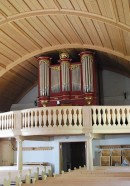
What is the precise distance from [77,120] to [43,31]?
3617mm

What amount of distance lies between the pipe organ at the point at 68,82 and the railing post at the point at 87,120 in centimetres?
168

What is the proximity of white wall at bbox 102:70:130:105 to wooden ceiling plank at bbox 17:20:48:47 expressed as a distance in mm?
3693

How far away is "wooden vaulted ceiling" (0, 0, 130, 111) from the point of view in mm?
9008

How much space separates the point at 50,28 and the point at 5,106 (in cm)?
625

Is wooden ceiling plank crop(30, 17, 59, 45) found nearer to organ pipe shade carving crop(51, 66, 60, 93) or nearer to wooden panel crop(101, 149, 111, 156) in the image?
organ pipe shade carving crop(51, 66, 60, 93)

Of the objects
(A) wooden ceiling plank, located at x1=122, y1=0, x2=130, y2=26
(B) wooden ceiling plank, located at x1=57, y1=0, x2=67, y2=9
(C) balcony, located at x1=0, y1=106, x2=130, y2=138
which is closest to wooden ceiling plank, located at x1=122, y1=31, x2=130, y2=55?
(A) wooden ceiling plank, located at x1=122, y1=0, x2=130, y2=26

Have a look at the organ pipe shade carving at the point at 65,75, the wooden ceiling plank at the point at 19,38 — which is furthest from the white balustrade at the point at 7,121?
the wooden ceiling plank at the point at 19,38

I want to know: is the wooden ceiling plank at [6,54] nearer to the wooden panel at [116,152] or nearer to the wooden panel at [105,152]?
the wooden panel at [105,152]

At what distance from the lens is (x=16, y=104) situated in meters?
16.2

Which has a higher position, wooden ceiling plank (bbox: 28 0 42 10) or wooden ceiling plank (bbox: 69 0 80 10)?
wooden ceiling plank (bbox: 28 0 42 10)

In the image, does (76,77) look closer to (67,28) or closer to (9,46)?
(67,28)

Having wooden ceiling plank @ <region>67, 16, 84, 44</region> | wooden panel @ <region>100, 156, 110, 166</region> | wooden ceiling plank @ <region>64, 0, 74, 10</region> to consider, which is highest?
wooden ceiling plank @ <region>67, 16, 84, 44</region>

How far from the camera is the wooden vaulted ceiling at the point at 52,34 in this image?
901 centimetres

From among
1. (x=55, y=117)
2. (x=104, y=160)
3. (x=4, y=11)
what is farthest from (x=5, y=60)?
(x=104, y=160)
